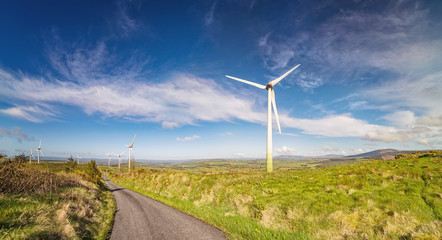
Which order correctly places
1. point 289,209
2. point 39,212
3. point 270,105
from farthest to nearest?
point 270,105
point 289,209
point 39,212

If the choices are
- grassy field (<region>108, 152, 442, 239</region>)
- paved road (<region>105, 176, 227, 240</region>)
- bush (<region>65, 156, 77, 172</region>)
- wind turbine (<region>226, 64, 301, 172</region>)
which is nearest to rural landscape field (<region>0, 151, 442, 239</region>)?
grassy field (<region>108, 152, 442, 239</region>)

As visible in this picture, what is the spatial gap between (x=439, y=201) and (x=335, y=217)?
16.8 feet

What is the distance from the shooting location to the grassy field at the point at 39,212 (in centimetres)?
855

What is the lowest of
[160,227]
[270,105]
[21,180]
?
[160,227]

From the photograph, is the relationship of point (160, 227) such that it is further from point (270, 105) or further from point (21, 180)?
point (270, 105)

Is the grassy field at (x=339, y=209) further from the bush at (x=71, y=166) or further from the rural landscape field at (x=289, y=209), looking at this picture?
the bush at (x=71, y=166)

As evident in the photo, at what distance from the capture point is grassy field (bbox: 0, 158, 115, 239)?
28.1 feet

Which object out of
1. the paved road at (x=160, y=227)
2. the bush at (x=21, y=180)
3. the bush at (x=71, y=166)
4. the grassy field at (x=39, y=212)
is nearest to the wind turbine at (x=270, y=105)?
the paved road at (x=160, y=227)

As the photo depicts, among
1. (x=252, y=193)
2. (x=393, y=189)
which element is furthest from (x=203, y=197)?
(x=393, y=189)

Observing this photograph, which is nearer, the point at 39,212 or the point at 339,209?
the point at 39,212

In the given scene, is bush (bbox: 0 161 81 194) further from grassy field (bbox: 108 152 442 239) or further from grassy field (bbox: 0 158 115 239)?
grassy field (bbox: 108 152 442 239)

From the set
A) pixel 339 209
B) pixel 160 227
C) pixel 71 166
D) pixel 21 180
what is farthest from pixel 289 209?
pixel 71 166

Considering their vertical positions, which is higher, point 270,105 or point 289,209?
point 270,105

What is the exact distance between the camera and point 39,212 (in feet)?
33.0
